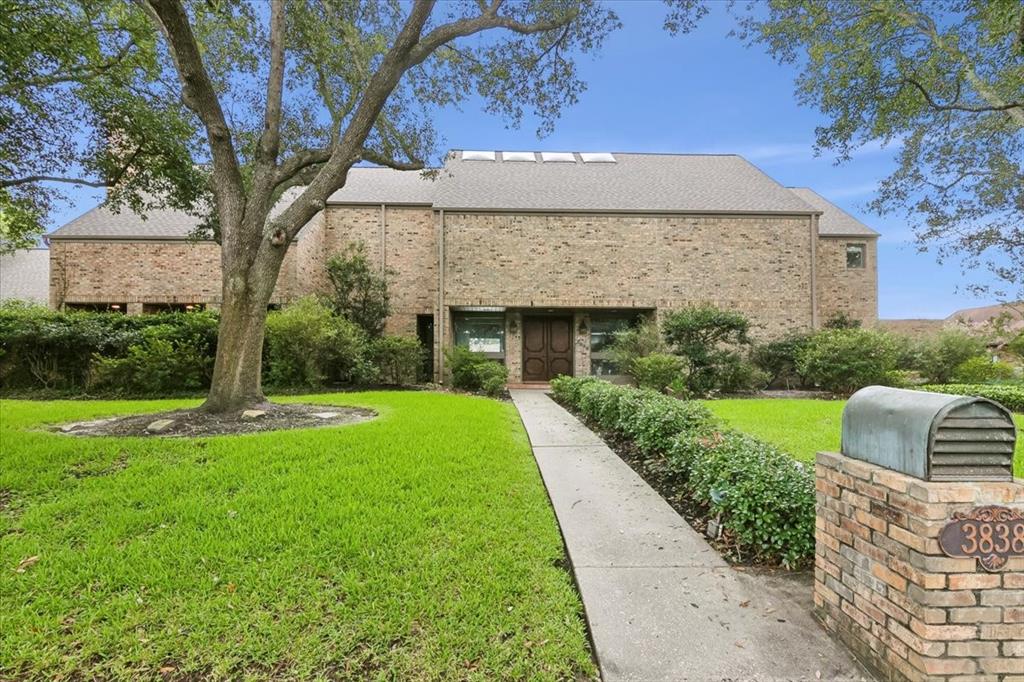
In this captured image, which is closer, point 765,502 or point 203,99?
point 765,502

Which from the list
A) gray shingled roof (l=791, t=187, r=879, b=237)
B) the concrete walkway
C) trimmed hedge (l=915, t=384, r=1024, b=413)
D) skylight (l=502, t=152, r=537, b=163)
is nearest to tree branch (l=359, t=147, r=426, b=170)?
the concrete walkway

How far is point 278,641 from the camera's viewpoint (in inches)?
88.7

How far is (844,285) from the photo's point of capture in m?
16.2

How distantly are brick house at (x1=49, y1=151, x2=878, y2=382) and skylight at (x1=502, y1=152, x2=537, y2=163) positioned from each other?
355 centimetres

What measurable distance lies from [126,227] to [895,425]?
19.5 meters

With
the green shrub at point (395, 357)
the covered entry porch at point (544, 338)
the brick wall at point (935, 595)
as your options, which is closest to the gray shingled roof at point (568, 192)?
the covered entry porch at point (544, 338)

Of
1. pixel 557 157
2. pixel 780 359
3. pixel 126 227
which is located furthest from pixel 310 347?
pixel 780 359

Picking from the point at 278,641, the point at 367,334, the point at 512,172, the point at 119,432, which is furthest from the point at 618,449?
the point at 512,172

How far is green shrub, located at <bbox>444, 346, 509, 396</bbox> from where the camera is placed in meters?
12.1

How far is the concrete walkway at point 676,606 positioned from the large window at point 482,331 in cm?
1161

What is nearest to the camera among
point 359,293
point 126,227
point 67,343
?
point 67,343

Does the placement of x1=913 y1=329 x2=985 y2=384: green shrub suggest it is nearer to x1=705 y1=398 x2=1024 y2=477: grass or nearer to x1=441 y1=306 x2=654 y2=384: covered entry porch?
x1=705 y1=398 x2=1024 y2=477: grass

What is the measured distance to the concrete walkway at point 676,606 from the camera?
6.82 ft

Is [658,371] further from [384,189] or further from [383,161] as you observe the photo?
[384,189]
